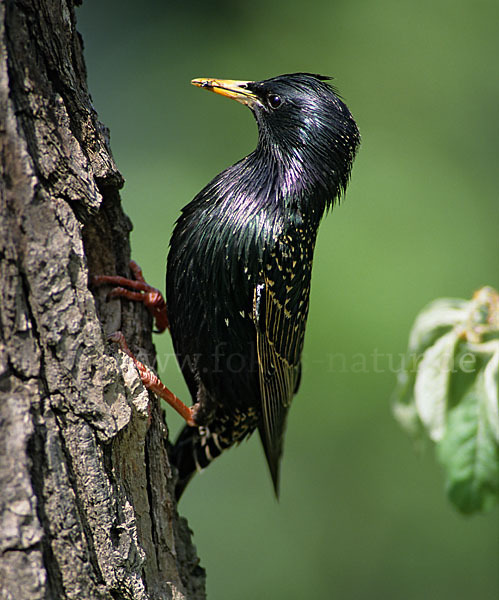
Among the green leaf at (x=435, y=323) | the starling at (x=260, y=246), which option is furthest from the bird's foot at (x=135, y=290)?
the green leaf at (x=435, y=323)

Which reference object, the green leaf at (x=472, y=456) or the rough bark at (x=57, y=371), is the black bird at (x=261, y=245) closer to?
the rough bark at (x=57, y=371)

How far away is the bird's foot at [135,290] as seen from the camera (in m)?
2.34

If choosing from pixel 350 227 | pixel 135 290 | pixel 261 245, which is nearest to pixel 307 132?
Answer: pixel 261 245

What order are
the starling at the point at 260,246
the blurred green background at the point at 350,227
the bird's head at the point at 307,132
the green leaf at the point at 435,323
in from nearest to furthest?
the green leaf at the point at 435,323, the starling at the point at 260,246, the bird's head at the point at 307,132, the blurred green background at the point at 350,227

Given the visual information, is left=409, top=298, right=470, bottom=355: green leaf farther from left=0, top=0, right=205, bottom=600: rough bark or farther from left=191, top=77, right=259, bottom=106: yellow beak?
left=191, top=77, right=259, bottom=106: yellow beak

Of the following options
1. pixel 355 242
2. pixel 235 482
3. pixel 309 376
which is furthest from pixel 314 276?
pixel 235 482

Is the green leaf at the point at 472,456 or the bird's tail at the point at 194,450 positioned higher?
the bird's tail at the point at 194,450

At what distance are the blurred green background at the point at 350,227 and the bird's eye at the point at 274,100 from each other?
2221 millimetres

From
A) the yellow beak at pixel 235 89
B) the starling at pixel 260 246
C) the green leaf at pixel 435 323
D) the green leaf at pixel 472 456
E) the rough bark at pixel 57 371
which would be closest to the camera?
the rough bark at pixel 57 371

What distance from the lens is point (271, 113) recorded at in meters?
2.69

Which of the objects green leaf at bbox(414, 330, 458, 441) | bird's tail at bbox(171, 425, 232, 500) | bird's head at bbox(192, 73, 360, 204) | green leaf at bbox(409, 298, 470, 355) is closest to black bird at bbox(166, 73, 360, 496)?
bird's head at bbox(192, 73, 360, 204)

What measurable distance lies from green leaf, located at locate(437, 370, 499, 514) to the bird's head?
996mm

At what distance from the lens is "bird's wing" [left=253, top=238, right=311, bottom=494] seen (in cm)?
251

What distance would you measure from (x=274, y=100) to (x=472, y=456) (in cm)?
156
